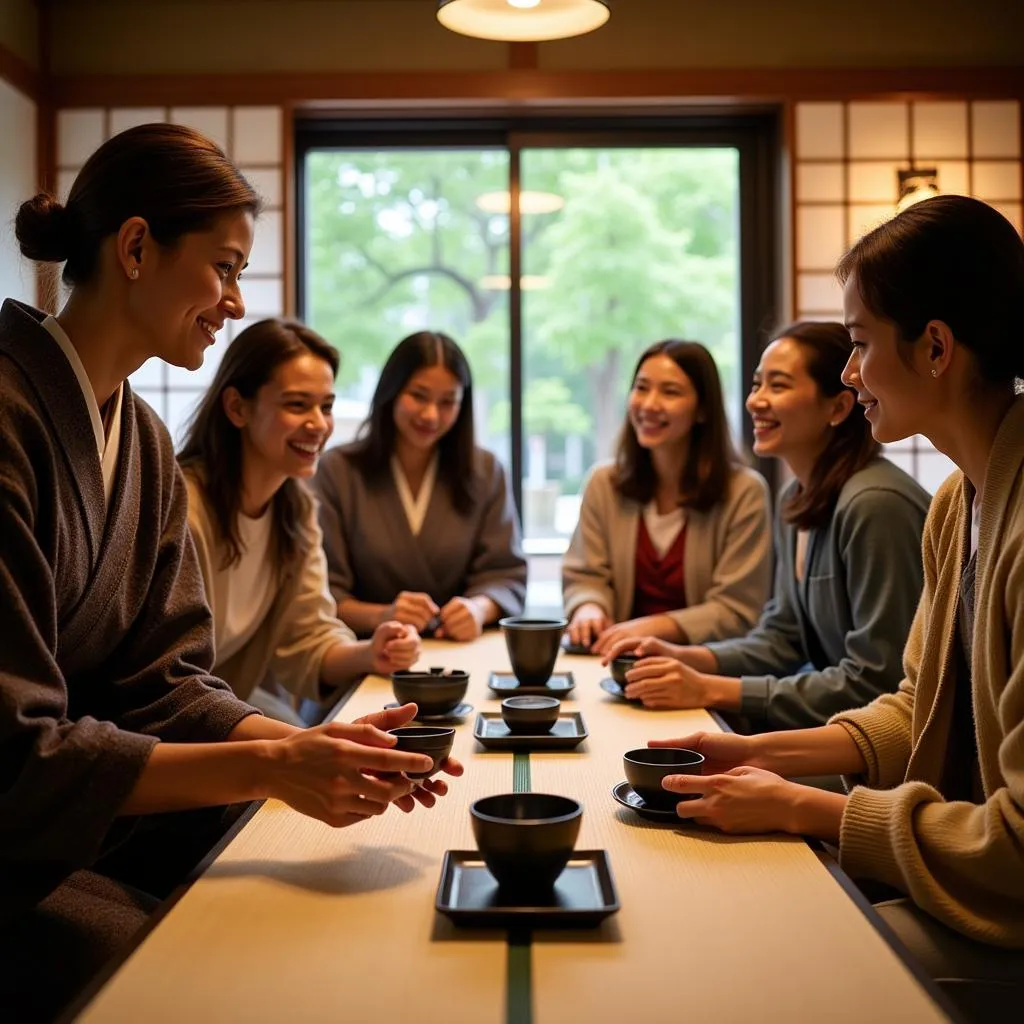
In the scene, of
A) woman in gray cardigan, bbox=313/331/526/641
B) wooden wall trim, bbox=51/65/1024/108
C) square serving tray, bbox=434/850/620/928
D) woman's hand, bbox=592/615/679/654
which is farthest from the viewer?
wooden wall trim, bbox=51/65/1024/108

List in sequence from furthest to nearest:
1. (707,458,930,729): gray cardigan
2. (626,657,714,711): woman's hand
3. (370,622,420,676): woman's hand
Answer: (370,622,420,676): woman's hand, (707,458,930,729): gray cardigan, (626,657,714,711): woman's hand

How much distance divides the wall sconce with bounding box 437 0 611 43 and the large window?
7.34 feet

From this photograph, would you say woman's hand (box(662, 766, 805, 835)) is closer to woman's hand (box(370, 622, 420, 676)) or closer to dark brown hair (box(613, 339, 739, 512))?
woman's hand (box(370, 622, 420, 676))

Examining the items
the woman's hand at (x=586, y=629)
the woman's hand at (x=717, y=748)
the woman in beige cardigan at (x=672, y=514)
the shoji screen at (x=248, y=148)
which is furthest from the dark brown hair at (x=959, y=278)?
the shoji screen at (x=248, y=148)

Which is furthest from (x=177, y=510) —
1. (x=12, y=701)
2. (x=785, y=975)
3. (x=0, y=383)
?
(x=785, y=975)

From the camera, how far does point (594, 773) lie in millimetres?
1608

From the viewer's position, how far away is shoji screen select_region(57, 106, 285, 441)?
14.3ft

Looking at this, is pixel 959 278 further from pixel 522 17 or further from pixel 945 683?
pixel 522 17

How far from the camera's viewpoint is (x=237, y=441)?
270cm

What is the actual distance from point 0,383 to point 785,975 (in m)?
1.11

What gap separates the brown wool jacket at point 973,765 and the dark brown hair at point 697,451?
4.94 ft

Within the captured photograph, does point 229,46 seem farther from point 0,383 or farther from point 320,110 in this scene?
point 0,383

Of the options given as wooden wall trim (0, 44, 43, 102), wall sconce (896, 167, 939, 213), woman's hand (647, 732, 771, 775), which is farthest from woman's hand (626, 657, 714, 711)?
wooden wall trim (0, 44, 43, 102)

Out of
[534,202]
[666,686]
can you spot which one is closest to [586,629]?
[666,686]
